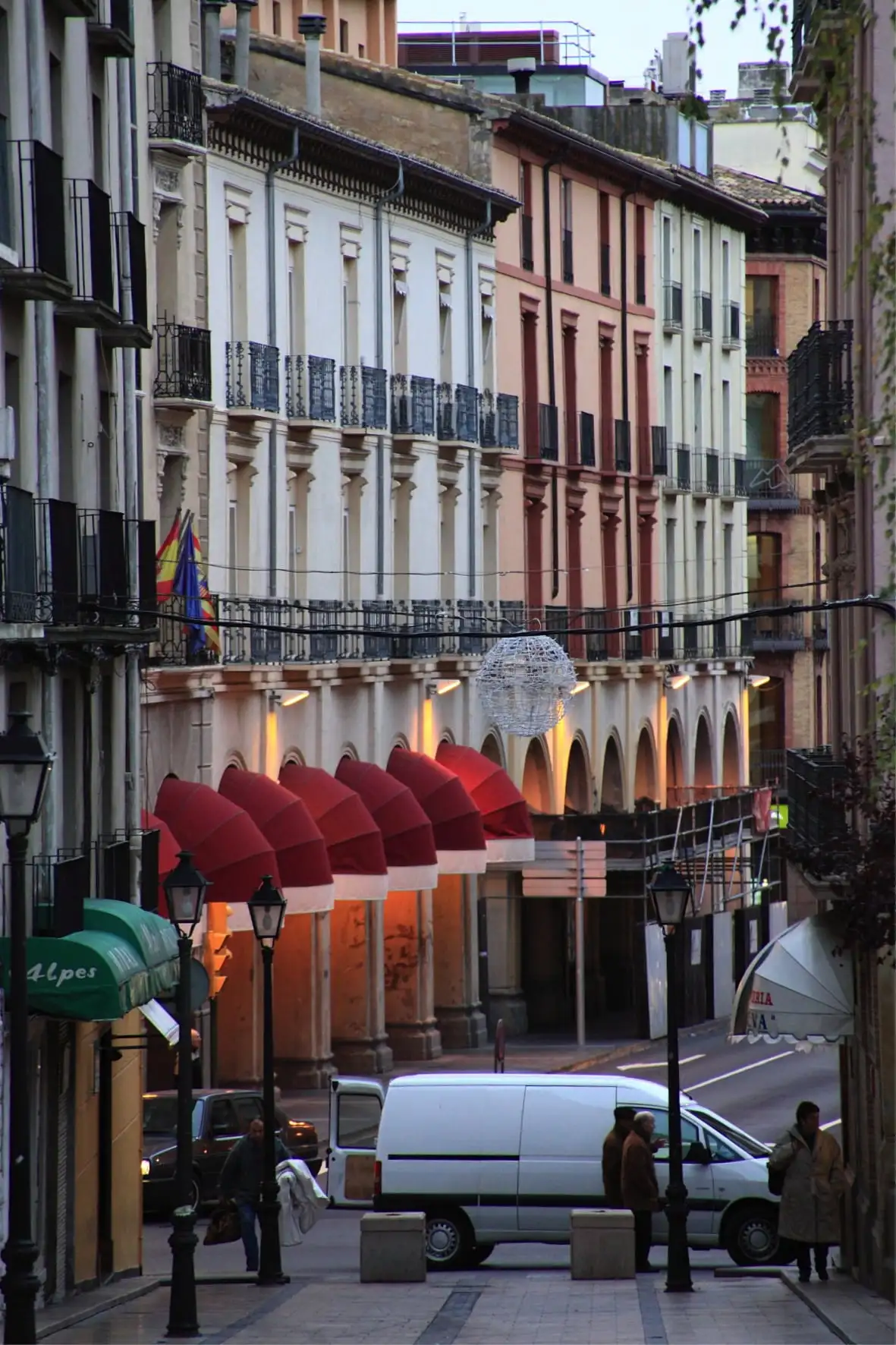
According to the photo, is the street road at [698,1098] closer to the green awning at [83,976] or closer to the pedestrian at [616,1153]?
the pedestrian at [616,1153]

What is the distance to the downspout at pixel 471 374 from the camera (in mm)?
56250

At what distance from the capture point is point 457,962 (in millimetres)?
54125

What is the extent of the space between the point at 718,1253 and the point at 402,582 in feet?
73.3

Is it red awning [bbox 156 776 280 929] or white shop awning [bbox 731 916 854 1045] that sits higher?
red awning [bbox 156 776 280 929]

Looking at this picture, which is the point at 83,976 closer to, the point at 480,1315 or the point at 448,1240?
the point at 480,1315

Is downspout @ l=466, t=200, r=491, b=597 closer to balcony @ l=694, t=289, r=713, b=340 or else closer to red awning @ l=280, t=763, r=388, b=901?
red awning @ l=280, t=763, r=388, b=901

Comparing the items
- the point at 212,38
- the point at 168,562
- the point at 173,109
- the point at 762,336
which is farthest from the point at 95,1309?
the point at 762,336

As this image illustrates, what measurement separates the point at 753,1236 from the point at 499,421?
2936 cm

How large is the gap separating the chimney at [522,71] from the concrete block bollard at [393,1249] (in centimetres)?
4334

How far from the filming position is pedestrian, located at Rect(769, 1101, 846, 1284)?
2548 cm

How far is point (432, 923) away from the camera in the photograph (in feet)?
177

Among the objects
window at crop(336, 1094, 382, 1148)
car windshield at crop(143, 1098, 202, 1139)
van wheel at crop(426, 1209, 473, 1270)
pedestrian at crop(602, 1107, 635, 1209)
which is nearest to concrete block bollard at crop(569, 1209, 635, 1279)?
pedestrian at crop(602, 1107, 635, 1209)

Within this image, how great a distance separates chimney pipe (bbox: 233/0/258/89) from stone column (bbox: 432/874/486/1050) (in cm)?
1503

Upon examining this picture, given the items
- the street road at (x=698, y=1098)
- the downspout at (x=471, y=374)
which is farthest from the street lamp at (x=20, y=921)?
the downspout at (x=471, y=374)
